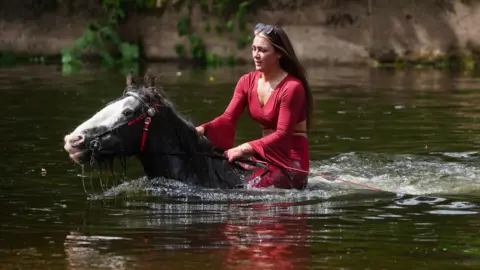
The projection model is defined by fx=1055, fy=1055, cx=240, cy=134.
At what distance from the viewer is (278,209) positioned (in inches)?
323

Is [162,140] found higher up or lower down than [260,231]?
higher up

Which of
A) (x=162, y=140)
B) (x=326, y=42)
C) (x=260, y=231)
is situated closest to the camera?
(x=260, y=231)

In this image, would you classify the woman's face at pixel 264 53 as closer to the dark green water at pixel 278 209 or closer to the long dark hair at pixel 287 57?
the long dark hair at pixel 287 57

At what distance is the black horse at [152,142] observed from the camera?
7.82 meters

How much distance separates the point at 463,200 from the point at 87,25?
65.2 feet

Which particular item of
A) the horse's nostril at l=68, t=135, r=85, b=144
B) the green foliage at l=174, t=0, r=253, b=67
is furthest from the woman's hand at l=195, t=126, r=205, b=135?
the green foliage at l=174, t=0, r=253, b=67

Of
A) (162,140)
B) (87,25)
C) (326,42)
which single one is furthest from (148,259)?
(87,25)

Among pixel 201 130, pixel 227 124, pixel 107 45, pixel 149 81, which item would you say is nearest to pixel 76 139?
pixel 149 81

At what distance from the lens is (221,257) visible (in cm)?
639

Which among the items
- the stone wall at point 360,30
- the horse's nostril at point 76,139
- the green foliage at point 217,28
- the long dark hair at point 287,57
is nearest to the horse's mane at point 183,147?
the horse's nostril at point 76,139

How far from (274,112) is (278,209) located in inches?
32.6

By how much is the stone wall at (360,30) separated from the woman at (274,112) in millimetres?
16921

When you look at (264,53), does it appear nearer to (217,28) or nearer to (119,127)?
(119,127)

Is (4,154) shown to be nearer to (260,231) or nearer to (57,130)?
(57,130)
